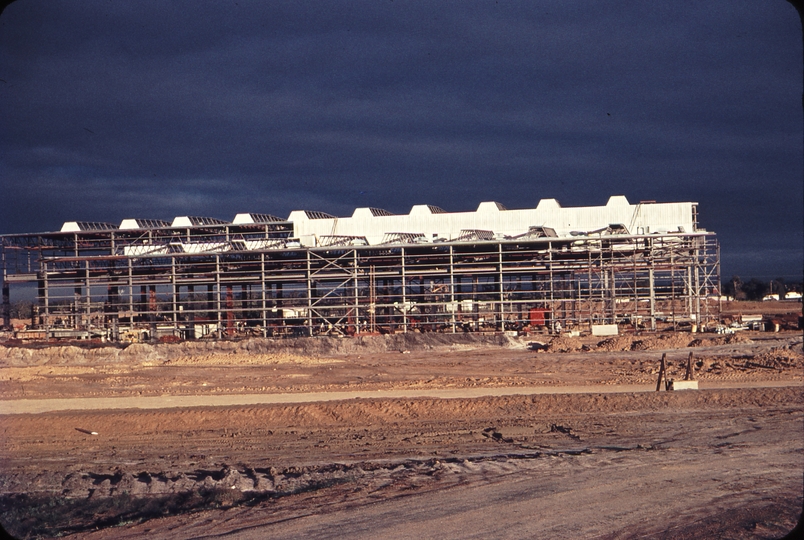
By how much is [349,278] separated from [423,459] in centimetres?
2723

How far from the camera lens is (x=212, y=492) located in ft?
35.9

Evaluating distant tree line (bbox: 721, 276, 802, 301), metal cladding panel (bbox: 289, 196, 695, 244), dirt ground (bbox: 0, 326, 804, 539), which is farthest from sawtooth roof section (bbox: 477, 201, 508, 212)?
distant tree line (bbox: 721, 276, 802, 301)

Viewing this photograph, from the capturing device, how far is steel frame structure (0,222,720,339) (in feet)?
128

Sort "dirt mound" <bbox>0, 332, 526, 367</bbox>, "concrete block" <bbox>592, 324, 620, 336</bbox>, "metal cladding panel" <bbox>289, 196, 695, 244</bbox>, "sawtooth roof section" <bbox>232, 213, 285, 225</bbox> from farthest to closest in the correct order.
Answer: "sawtooth roof section" <bbox>232, 213, 285, 225</bbox>, "metal cladding panel" <bbox>289, 196, 695, 244</bbox>, "concrete block" <bbox>592, 324, 620, 336</bbox>, "dirt mound" <bbox>0, 332, 526, 367</bbox>

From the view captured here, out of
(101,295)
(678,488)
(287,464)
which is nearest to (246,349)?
(101,295)

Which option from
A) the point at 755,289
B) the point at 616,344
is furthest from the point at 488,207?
the point at 755,289

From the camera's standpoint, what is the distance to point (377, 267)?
4097 cm

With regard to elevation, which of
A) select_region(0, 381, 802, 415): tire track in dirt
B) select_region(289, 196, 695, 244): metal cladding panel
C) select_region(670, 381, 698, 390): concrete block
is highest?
select_region(289, 196, 695, 244): metal cladding panel

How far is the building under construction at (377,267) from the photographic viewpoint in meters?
39.4

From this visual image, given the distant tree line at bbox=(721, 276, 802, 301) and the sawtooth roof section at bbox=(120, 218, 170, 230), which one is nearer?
the sawtooth roof section at bbox=(120, 218, 170, 230)

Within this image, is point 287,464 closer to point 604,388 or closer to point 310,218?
point 604,388

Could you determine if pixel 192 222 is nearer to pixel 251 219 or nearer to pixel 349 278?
pixel 251 219

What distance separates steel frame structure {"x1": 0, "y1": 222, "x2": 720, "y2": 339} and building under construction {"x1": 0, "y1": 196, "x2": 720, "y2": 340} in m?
0.13

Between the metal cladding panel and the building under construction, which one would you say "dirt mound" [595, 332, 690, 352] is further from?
the metal cladding panel
